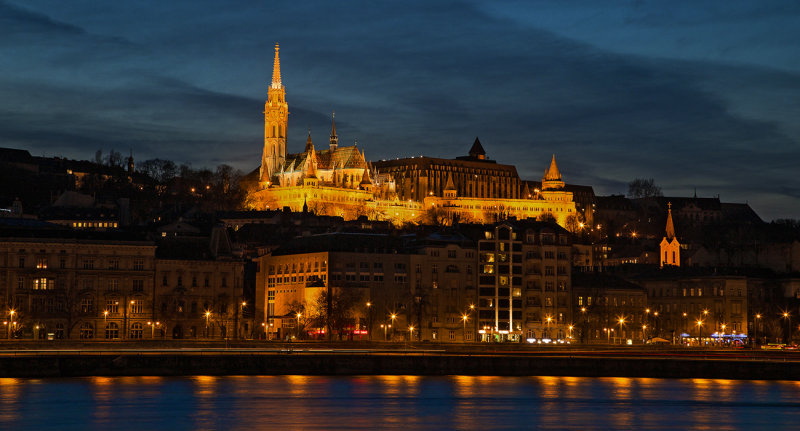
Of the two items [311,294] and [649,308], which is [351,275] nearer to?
[311,294]

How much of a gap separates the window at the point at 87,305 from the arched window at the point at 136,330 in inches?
169

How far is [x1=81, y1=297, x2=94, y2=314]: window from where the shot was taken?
126 meters

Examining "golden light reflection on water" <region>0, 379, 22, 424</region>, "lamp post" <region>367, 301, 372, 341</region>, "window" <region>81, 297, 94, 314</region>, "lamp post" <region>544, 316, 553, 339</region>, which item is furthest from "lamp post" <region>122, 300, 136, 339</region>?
"lamp post" <region>544, 316, 553, 339</region>

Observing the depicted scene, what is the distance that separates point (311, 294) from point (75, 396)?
6676cm

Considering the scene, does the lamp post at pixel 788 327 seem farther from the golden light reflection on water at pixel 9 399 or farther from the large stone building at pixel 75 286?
the golden light reflection on water at pixel 9 399

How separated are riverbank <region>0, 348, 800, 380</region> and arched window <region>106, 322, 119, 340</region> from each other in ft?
98.0

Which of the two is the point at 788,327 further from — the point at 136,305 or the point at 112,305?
the point at 112,305

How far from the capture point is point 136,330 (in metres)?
128

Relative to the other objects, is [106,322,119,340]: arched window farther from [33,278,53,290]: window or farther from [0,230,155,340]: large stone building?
[33,278,53,290]: window

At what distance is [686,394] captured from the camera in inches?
3221

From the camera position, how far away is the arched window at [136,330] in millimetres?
126875

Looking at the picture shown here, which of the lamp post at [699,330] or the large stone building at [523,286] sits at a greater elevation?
the large stone building at [523,286]

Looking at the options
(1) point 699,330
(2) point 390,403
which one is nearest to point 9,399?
(2) point 390,403

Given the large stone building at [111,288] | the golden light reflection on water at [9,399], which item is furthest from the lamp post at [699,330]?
the golden light reflection on water at [9,399]
